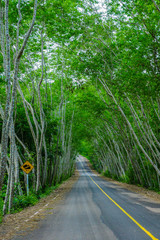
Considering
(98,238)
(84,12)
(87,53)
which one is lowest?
(98,238)

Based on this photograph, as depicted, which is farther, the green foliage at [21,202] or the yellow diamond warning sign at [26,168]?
the yellow diamond warning sign at [26,168]

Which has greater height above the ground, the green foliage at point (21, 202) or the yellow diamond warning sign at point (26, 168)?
the yellow diamond warning sign at point (26, 168)

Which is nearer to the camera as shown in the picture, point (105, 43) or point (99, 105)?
point (105, 43)

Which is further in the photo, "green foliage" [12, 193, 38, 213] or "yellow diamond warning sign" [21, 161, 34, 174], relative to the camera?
"yellow diamond warning sign" [21, 161, 34, 174]

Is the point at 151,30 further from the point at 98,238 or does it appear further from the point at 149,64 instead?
the point at 98,238

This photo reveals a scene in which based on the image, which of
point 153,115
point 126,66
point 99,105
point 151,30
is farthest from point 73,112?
point 151,30

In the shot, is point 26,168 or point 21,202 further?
point 26,168

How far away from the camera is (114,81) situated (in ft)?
48.6

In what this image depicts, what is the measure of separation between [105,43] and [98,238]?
1273 centimetres

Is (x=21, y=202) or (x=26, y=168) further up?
(x=26, y=168)

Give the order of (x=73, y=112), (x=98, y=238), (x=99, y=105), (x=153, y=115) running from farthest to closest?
(x=73, y=112) < (x=99, y=105) < (x=153, y=115) < (x=98, y=238)

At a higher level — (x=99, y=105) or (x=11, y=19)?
(x=11, y=19)

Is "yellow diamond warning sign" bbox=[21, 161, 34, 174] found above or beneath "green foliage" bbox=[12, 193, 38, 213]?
above

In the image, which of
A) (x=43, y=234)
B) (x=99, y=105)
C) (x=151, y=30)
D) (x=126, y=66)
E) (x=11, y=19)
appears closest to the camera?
(x=43, y=234)
